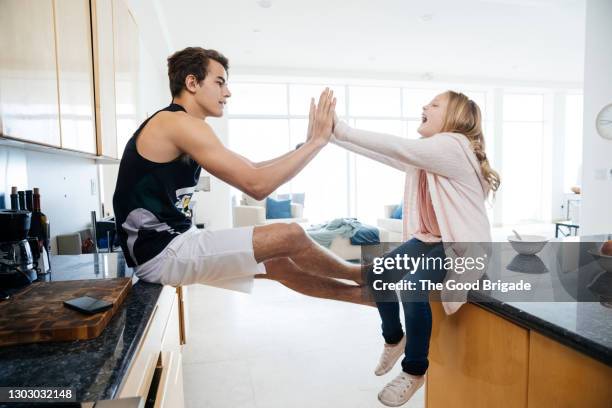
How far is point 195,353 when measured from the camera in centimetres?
263

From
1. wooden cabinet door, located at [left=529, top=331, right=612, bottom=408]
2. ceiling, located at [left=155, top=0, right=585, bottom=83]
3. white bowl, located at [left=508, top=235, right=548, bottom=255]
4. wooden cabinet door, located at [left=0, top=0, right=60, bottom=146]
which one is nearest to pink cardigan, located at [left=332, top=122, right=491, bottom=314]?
white bowl, located at [left=508, top=235, right=548, bottom=255]

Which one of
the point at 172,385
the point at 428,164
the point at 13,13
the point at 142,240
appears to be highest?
the point at 13,13

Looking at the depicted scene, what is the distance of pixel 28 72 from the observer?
116cm

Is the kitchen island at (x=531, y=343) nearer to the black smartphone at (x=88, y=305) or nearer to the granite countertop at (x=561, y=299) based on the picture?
the granite countertop at (x=561, y=299)

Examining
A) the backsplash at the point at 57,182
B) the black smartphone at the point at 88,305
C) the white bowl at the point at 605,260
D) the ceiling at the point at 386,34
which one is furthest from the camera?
the ceiling at the point at 386,34

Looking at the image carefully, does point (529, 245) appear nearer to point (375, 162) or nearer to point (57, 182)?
point (57, 182)

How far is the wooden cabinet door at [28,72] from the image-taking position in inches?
40.6

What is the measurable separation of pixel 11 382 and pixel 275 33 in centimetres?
543

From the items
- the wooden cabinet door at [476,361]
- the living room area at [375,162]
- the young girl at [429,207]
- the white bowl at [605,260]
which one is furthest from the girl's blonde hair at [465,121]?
the living room area at [375,162]

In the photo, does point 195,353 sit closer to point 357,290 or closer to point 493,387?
point 357,290

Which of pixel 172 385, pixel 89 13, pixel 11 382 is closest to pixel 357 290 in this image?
pixel 172 385

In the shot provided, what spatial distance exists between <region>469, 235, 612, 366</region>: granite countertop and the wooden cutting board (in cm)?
99

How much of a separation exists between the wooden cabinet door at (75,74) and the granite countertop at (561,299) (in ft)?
5.07

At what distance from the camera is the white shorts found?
53.1 inches
